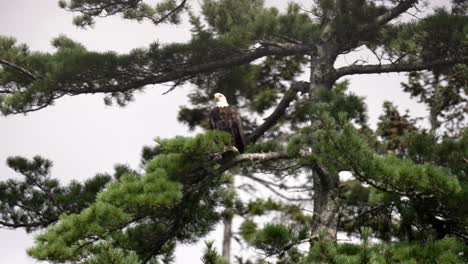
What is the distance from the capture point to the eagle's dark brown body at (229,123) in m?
7.30

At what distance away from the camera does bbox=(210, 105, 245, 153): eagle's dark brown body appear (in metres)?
7.30

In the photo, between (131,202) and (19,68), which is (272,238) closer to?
(131,202)

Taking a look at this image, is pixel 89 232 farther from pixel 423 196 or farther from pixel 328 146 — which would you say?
pixel 423 196

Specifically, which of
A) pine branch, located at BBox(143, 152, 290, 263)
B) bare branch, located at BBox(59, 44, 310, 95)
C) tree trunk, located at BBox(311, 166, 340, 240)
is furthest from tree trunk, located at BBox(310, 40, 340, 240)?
bare branch, located at BBox(59, 44, 310, 95)

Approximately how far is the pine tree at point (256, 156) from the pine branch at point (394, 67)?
0.01 meters

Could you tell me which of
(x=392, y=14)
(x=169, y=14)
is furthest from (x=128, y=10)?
(x=392, y=14)

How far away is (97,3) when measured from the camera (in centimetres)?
939

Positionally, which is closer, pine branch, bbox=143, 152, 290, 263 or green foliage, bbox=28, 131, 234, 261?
green foliage, bbox=28, 131, 234, 261

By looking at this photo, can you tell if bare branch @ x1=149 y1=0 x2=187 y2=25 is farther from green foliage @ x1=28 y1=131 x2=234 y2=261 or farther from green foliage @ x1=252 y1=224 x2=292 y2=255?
green foliage @ x1=252 y1=224 x2=292 y2=255

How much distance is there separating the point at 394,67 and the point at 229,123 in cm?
212

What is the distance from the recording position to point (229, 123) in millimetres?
7352

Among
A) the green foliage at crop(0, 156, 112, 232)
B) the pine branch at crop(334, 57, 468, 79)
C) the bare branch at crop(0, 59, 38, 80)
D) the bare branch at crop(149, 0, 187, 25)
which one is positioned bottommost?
the green foliage at crop(0, 156, 112, 232)

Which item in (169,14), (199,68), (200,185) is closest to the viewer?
(200,185)

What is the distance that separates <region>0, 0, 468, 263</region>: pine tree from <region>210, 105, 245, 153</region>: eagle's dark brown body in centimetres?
17
